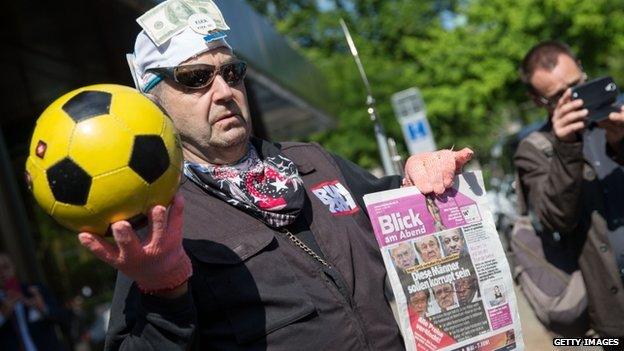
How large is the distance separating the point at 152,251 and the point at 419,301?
889 millimetres

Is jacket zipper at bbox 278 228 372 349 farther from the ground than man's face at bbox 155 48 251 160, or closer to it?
closer to it

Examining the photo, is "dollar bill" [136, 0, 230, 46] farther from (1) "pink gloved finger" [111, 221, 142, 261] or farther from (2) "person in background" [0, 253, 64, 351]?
(2) "person in background" [0, 253, 64, 351]

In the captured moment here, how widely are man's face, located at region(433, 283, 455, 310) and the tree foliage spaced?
16.5m

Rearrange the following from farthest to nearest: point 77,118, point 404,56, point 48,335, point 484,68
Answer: point 404,56 < point 484,68 < point 48,335 < point 77,118

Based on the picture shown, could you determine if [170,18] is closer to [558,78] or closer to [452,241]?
[452,241]

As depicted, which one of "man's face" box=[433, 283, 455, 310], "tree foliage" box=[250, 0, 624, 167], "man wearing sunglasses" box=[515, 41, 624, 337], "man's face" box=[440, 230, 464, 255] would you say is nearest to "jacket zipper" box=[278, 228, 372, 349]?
"man's face" box=[433, 283, 455, 310]

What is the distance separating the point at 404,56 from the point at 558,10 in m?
8.13

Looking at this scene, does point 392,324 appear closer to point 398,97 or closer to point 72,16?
point 72,16

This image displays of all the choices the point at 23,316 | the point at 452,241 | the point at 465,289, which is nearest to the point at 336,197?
the point at 452,241

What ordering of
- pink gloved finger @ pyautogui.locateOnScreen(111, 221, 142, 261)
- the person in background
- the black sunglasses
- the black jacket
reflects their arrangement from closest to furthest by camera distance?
pink gloved finger @ pyautogui.locateOnScreen(111, 221, 142, 261)
the black jacket
the black sunglasses
the person in background

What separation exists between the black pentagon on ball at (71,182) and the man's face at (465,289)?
119 cm

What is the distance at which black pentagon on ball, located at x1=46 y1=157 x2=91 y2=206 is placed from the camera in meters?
1.78

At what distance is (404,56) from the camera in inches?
1196

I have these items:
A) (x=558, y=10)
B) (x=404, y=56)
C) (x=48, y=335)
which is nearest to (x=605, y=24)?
(x=558, y=10)
